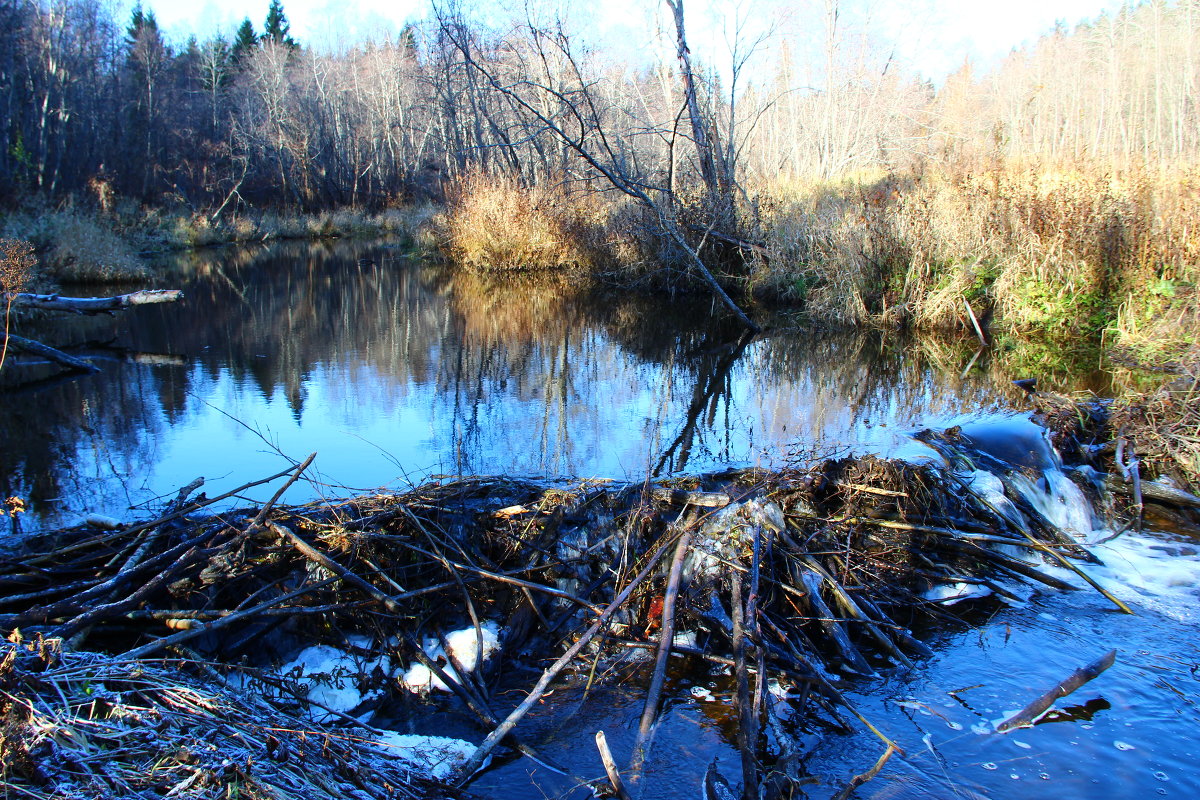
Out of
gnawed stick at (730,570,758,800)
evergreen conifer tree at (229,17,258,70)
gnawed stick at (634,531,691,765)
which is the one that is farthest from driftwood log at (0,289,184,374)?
evergreen conifer tree at (229,17,258,70)

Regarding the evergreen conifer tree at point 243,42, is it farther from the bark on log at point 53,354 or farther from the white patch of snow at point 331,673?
the white patch of snow at point 331,673

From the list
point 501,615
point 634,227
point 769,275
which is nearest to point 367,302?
point 634,227

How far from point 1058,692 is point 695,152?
18.0 metres

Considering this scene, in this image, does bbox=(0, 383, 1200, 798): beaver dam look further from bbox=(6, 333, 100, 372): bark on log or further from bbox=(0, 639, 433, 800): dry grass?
bbox=(6, 333, 100, 372): bark on log

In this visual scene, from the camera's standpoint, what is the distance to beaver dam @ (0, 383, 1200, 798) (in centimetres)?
283

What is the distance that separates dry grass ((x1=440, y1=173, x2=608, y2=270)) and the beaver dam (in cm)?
1483

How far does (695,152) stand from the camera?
786 inches

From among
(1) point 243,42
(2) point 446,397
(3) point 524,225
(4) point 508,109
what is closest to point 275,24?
(1) point 243,42

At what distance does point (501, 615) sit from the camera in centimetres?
444

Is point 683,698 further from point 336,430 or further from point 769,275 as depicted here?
point 769,275

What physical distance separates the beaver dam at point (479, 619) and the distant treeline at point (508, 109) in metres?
7.90

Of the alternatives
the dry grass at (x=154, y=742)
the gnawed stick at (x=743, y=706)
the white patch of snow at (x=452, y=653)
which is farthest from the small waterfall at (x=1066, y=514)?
the dry grass at (x=154, y=742)

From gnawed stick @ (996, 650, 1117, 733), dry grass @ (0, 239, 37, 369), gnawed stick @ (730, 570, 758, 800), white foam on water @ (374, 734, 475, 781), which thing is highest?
dry grass @ (0, 239, 37, 369)

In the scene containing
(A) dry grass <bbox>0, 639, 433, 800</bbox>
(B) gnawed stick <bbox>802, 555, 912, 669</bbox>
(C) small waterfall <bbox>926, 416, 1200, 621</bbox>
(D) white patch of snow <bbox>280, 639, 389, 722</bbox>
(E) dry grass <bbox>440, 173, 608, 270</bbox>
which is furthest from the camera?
(E) dry grass <bbox>440, 173, 608, 270</bbox>
